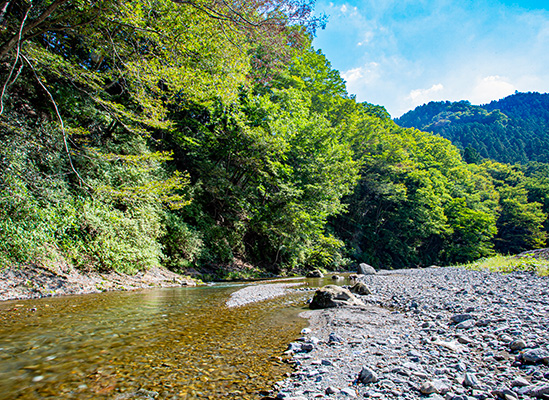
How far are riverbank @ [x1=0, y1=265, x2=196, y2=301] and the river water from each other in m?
0.67

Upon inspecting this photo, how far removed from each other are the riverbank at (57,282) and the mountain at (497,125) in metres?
104

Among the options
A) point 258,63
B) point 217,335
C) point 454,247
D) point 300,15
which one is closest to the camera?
point 217,335

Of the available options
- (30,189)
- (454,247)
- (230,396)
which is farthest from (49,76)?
(454,247)

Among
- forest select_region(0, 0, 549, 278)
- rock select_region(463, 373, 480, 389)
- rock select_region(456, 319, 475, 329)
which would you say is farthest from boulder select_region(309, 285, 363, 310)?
forest select_region(0, 0, 549, 278)

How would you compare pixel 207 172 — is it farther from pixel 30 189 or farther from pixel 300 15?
pixel 300 15

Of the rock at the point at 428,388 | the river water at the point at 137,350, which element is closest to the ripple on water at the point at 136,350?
the river water at the point at 137,350

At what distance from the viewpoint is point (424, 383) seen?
256cm

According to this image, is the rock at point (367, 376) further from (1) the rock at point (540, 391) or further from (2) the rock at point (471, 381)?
(1) the rock at point (540, 391)

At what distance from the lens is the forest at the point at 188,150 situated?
7.15 meters

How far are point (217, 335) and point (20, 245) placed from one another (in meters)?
6.53

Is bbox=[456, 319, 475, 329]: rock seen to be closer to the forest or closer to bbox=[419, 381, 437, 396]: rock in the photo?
bbox=[419, 381, 437, 396]: rock

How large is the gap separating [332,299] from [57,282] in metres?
7.92

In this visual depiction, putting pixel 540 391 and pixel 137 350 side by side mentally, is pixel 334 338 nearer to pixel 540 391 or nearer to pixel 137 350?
pixel 540 391

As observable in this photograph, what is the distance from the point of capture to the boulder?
7.04 meters
